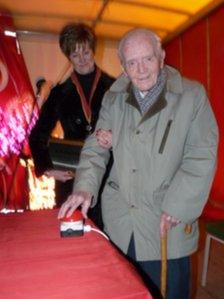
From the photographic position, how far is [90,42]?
167 cm

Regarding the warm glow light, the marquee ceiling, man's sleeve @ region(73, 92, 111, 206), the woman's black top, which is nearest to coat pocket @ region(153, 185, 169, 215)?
man's sleeve @ region(73, 92, 111, 206)

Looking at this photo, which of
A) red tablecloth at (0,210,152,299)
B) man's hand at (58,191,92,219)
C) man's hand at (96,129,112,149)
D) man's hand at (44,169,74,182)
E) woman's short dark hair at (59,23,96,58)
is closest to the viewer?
red tablecloth at (0,210,152,299)

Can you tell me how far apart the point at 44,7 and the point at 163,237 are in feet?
7.84

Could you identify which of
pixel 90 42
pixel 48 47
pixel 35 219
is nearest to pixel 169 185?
pixel 35 219

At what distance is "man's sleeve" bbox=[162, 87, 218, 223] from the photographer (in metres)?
1.12

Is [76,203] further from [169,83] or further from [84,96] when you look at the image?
[84,96]

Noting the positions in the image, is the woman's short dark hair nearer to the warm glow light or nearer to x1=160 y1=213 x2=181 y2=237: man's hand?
x1=160 y1=213 x2=181 y2=237: man's hand

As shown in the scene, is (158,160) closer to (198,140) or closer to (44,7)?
(198,140)

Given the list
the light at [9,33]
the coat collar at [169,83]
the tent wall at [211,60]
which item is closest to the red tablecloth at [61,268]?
the coat collar at [169,83]

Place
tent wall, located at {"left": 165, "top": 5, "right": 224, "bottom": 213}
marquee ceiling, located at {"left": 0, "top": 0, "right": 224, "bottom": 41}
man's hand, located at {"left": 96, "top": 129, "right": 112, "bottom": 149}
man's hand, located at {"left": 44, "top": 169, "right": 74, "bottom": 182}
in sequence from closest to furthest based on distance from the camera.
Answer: man's hand, located at {"left": 96, "top": 129, "right": 112, "bottom": 149} → man's hand, located at {"left": 44, "top": 169, "right": 74, "bottom": 182} → marquee ceiling, located at {"left": 0, "top": 0, "right": 224, "bottom": 41} → tent wall, located at {"left": 165, "top": 5, "right": 224, "bottom": 213}

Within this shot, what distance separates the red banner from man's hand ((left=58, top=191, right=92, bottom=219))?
6.81 ft

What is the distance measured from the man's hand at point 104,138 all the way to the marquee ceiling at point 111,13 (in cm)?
185

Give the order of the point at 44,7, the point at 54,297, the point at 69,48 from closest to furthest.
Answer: the point at 54,297
the point at 69,48
the point at 44,7

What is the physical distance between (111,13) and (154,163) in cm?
229
